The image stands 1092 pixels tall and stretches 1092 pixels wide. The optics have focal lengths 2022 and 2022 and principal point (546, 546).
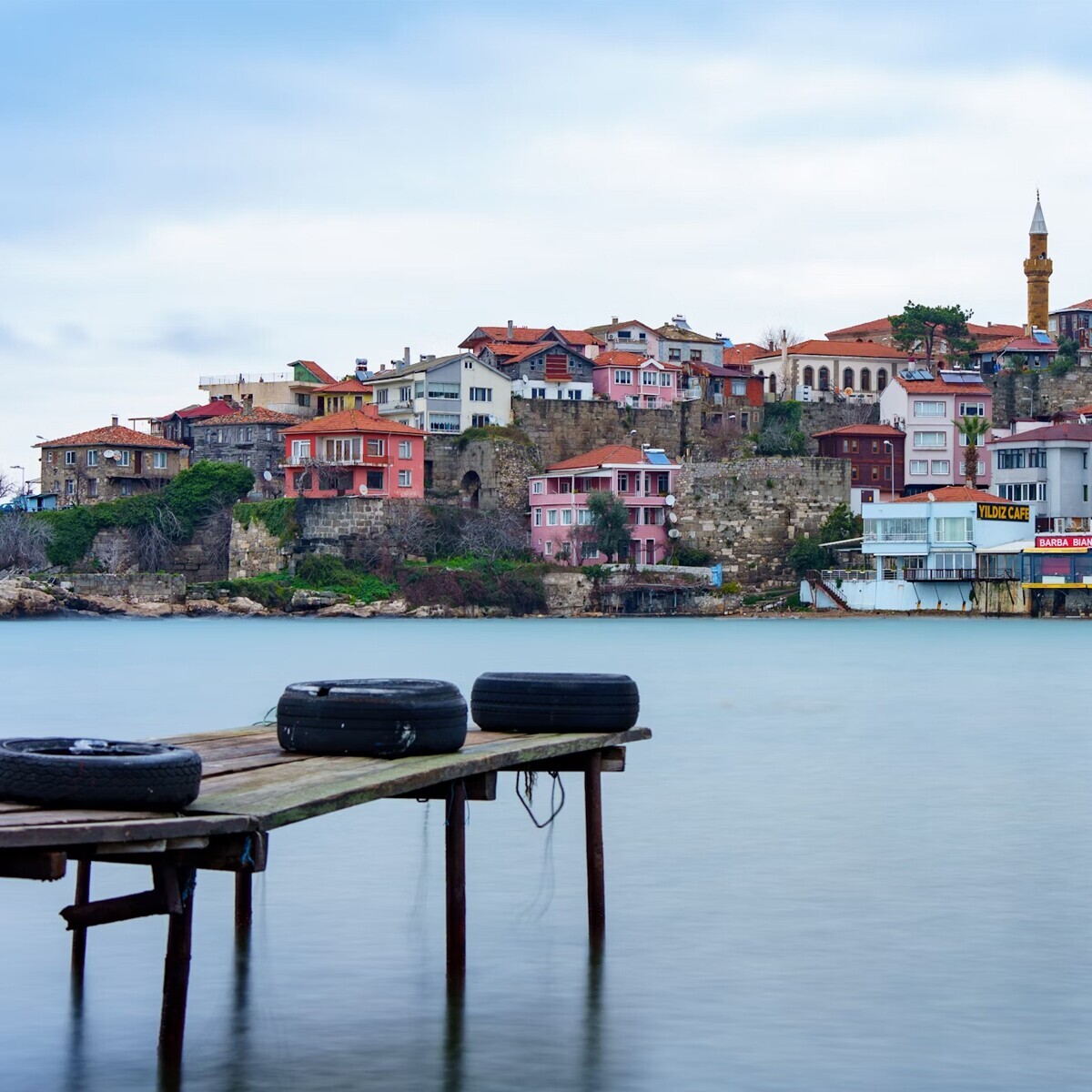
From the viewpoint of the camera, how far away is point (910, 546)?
80875 millimetres

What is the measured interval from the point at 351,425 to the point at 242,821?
72.3m

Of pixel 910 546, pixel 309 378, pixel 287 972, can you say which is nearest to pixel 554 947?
pixel 287 972

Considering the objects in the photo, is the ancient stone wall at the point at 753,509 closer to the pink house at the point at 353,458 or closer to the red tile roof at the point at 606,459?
the red tile roof at the point at 606,459

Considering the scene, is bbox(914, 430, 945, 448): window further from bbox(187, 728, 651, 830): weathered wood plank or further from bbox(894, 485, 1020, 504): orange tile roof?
bbox(187, 728, 651, 830): weathered wood plank

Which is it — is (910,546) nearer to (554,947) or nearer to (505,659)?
(505,659)

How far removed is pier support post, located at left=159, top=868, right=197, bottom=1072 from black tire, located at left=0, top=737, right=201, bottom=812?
670 mm

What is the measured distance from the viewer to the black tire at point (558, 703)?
16.2m

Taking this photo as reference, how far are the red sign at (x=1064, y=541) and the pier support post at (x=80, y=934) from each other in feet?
221

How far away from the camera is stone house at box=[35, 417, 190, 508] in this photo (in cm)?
9069

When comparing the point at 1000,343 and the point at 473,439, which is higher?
the point at 1000,343

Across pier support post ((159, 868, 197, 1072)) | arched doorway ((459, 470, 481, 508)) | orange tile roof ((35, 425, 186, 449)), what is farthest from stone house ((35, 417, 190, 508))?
pier support post ((159, 868, 197, 1072))

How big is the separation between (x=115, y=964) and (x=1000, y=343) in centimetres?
9416

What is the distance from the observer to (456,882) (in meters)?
14.4

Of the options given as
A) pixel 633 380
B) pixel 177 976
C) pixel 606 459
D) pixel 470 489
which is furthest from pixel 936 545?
pixel 177 976
